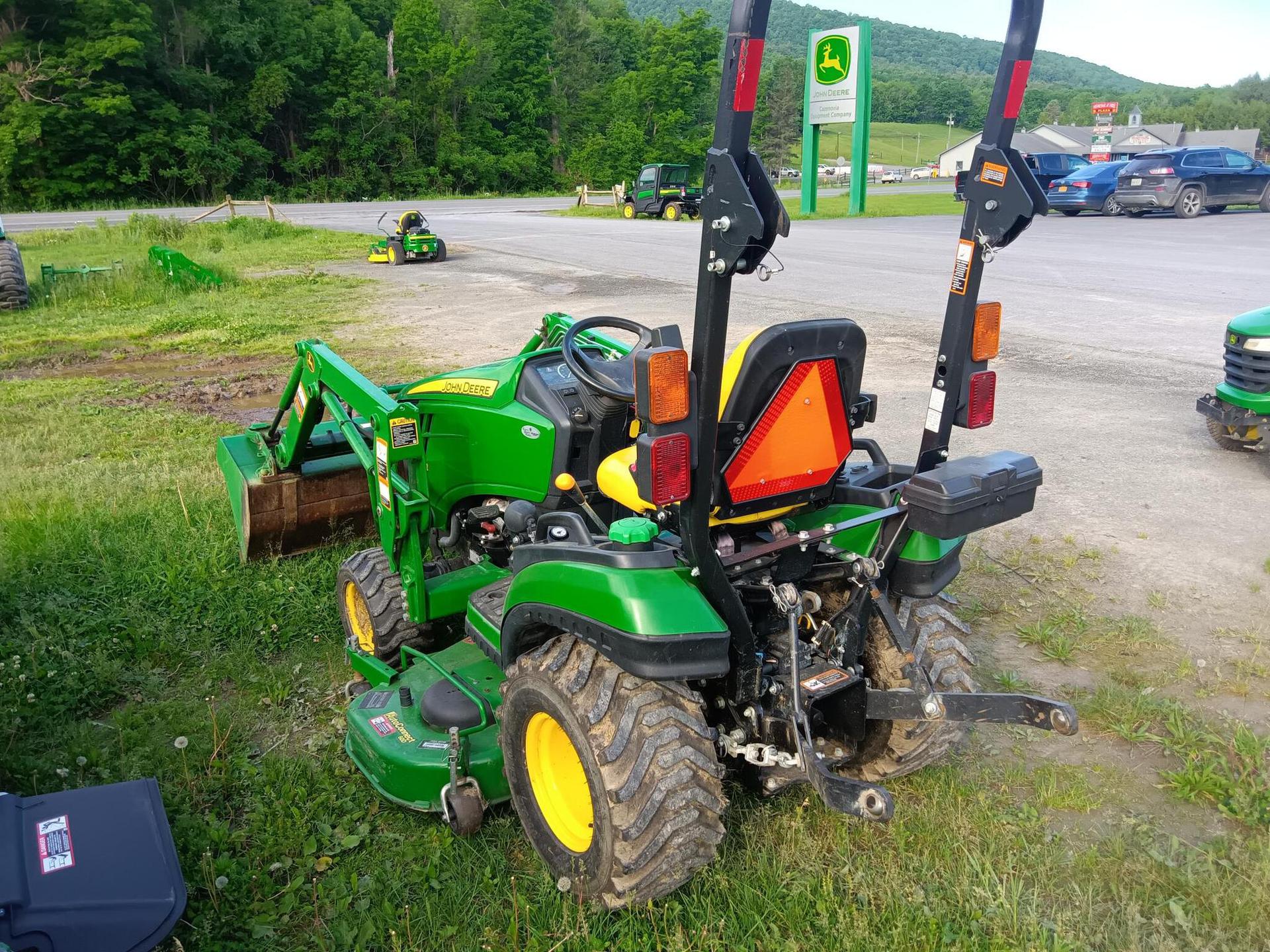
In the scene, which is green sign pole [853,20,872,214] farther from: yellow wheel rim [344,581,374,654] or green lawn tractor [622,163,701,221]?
yellow wheel rim [344,581,374,654]

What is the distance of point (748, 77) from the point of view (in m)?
2.17

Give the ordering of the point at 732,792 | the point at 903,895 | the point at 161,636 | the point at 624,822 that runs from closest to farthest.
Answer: the point at 624,822
the point at 903,895
the point at 732,792
the point at 161,636

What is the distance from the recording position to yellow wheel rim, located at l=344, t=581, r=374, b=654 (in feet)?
14.1

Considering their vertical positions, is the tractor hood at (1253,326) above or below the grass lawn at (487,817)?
above

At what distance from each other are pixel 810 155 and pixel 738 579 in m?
28.1

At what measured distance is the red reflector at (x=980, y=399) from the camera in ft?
9.63

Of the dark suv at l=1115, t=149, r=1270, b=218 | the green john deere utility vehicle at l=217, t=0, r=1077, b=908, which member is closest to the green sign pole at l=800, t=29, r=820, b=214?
the dark suv at l=1115, t=149, r=1270, b=218

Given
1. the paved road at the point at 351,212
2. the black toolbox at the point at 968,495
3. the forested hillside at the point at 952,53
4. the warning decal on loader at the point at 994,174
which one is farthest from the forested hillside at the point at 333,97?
the black toolbox at the point at 968,495

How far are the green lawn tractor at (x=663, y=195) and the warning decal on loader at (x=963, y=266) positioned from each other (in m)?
28.5

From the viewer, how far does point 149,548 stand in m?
5.28

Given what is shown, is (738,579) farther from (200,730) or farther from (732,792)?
(200,730)

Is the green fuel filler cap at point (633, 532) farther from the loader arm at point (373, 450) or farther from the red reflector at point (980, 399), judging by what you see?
the loader arm at point (373, 450)

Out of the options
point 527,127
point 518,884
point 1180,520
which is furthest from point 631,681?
point 527,127

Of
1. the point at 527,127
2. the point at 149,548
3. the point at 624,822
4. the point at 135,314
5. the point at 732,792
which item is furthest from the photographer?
the point at 527,127
